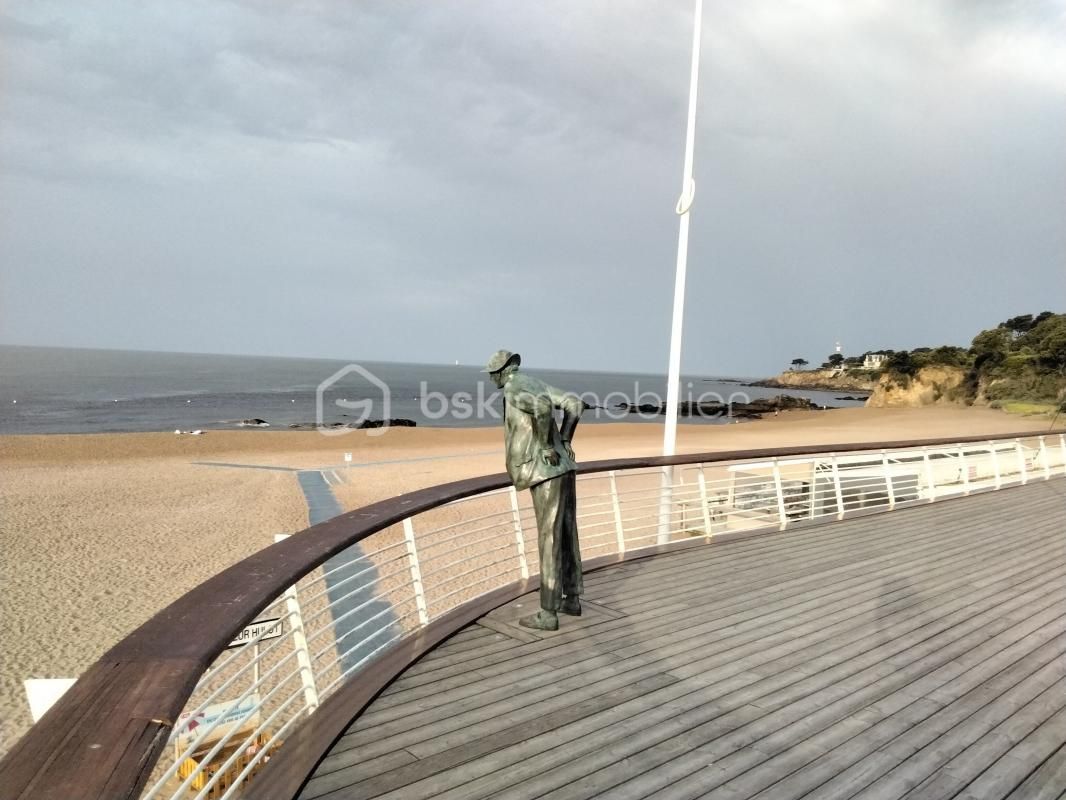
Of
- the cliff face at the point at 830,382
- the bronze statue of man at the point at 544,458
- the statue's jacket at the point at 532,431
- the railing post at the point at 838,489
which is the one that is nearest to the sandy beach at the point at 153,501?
the bronze statue of man at the point at 544,458

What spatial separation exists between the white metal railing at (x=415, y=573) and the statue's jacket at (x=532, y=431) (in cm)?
51

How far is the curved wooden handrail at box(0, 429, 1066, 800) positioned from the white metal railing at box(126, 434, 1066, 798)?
180mm

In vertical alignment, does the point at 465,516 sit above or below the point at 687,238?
below

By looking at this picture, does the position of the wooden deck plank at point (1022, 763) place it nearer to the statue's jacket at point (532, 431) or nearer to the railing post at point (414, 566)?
the statue's jacket at point (532, 431)

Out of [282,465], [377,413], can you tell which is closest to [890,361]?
[377,413]

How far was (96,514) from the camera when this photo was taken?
17344 millimetres

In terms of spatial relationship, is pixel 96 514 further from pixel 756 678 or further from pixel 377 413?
pixel 377 413

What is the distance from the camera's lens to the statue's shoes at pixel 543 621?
4484 millimetres

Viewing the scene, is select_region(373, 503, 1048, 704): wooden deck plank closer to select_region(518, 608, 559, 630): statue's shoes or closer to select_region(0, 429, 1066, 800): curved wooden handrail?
select_region(518, 608, 559, 630): statue's shoes

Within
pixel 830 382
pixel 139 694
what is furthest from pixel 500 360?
pixel 830 382

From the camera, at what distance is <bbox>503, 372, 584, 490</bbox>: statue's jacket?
4324mm

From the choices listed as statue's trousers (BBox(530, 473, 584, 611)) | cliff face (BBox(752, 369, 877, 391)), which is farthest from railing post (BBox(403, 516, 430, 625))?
cliff face (BBox(752, 369, 877, 391))

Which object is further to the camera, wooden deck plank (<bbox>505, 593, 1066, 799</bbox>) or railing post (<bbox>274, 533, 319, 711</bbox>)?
railing post (<bbox>274, 533, 319, 711</bbox>)

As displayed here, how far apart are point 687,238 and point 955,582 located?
5.44 metres
